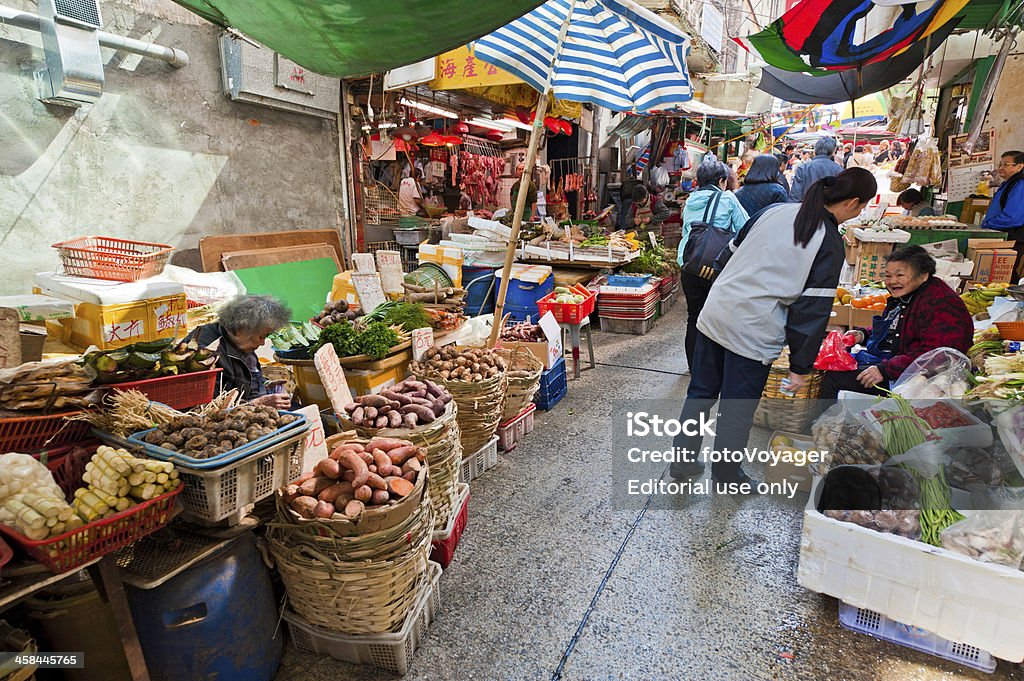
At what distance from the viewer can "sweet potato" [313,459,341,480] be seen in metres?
2.52

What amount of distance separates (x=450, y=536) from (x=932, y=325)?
3662mm

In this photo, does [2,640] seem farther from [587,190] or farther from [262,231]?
[587,190]

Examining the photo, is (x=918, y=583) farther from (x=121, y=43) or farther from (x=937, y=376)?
(x=121, y=43)

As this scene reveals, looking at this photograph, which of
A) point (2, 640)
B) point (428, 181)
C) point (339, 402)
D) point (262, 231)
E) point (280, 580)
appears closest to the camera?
point (2, 640)

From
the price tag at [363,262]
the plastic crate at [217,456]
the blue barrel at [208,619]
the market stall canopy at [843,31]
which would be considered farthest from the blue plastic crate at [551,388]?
the market stall canopy at [843,31]

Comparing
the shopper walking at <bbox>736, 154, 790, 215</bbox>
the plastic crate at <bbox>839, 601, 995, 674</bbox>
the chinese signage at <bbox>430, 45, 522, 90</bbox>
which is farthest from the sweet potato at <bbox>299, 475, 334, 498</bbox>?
the chinese signage at <bbox>430, 45, 522, 90</bbox>

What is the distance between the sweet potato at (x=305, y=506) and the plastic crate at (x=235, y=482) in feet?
0.37

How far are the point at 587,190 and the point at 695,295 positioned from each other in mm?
9197

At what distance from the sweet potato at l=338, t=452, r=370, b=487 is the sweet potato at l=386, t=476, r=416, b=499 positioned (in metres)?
0.12

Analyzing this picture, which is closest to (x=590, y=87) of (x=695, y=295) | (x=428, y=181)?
(x=695, y=295)

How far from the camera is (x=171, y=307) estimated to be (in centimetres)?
371

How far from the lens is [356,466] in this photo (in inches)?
98.1

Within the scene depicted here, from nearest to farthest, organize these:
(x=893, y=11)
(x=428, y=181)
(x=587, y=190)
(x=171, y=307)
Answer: (x=171, y=307) < (x=893, y=11) < (x=428, y=181) < (x=587, y=190)

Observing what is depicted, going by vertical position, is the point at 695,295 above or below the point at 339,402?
above
